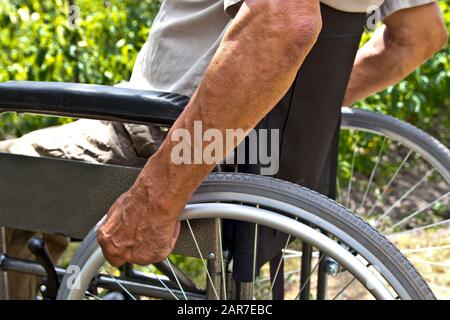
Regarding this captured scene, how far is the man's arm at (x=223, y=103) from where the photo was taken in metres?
1.28

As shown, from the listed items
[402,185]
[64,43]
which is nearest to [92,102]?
[64,43]

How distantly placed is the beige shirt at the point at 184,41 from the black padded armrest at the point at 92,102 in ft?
0.47

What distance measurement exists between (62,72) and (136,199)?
177 centimetres

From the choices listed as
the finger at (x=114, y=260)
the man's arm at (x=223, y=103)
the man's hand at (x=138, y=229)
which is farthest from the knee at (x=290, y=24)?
the finger at (x=114, y=260)

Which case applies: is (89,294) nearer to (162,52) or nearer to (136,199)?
(136,199)

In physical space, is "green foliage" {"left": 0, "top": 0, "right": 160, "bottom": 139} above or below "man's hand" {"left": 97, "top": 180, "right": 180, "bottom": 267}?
above

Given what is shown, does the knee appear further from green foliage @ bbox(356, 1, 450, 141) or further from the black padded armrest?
green foliage @ bbox(356, 1, 450, 141)

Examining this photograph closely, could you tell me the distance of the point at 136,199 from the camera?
1.41 meters

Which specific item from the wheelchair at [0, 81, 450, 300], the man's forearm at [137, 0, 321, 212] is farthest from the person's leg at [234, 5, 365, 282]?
the man's forearm at [137, 0, 321, 212]

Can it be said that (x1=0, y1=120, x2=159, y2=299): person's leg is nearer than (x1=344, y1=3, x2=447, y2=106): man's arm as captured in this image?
Yes

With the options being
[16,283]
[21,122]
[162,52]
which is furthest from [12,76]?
[162,52]

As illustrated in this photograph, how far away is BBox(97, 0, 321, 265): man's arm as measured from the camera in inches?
50.3

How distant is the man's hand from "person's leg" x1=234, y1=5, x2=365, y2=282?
19 centimetres

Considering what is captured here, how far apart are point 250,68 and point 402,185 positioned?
2.83 meters
